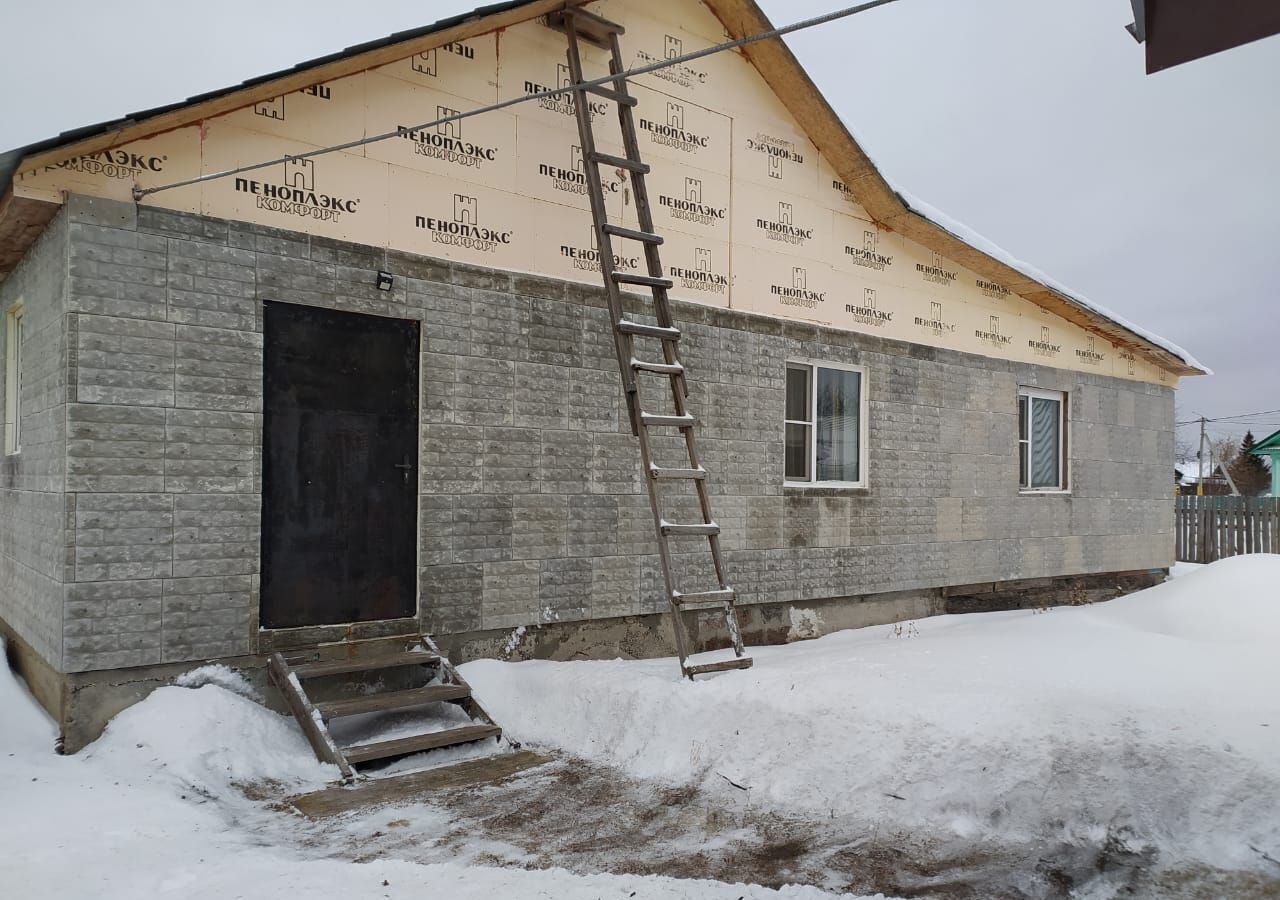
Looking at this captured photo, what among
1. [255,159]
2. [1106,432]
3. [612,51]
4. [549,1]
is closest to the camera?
[255,159]

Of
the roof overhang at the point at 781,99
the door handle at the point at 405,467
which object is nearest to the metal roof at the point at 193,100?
the roof overhang at the point at 781,99

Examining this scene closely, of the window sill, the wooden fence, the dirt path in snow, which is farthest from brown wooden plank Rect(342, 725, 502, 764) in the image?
the wooden fence

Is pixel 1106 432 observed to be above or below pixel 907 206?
below

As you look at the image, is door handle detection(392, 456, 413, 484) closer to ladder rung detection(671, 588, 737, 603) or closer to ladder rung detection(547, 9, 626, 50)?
ladder rung detection(671, 588, 737, 603)

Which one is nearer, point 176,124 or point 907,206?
point 176,124

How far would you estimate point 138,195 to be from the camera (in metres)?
5.41

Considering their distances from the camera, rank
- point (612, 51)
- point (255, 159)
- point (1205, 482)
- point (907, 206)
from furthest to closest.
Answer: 1. point (1205, 482)
2. point (907, 206)
3. point (612, 51)
4. point (255, 159)

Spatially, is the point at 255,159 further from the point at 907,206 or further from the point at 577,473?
the point at 907,206

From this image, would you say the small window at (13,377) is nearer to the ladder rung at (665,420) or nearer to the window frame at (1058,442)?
the ladder rung at (665,420)

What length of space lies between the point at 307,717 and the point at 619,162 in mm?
4755

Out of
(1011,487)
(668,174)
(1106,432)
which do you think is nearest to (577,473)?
(668,174)

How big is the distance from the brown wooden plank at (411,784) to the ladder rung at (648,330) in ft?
10.2

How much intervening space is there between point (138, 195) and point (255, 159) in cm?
80

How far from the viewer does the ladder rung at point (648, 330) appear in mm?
6473
